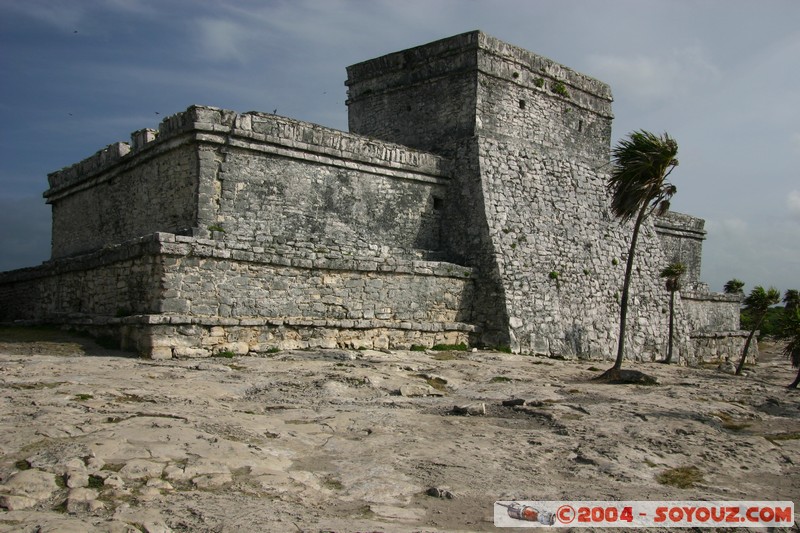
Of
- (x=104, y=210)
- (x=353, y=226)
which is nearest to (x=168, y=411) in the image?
(x=353, y=226)

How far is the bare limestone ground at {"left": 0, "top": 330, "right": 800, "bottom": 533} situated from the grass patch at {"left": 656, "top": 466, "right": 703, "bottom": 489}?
0.08 metres

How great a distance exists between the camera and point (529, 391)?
1128cm

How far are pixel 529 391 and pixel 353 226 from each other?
5991mm

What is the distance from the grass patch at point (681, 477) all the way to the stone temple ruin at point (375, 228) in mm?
6962

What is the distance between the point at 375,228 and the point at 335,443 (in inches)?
352

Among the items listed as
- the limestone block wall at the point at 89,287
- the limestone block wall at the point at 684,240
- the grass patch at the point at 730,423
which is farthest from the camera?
the limestone block wall at the point at 684,240

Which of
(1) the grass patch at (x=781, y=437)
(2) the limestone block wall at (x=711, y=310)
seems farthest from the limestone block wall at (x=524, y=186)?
(1) the grass patch at (x=781, y=437)

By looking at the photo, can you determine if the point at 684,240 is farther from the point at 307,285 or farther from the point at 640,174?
the point at 307,285

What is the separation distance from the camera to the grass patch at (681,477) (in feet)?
25.2

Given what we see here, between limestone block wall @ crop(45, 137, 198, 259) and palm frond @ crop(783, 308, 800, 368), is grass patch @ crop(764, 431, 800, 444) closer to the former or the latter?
limestone block wall @ crop(45, 137, 198, 259)

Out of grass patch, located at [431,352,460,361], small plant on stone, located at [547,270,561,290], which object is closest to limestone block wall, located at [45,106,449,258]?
small plant on stone, located at [547,270,561,290]

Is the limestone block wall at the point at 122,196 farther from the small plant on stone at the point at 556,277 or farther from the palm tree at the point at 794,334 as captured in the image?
the palm tree at the point at 794,334

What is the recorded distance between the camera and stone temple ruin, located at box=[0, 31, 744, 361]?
12898 mm

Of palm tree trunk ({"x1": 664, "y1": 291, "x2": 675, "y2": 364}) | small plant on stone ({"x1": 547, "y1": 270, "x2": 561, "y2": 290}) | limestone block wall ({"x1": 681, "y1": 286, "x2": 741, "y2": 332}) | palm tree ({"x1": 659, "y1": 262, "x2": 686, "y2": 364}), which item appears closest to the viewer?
small plant on stone ({"x1": 547, "y1": 270, "x2": 561, "y2": 290})
